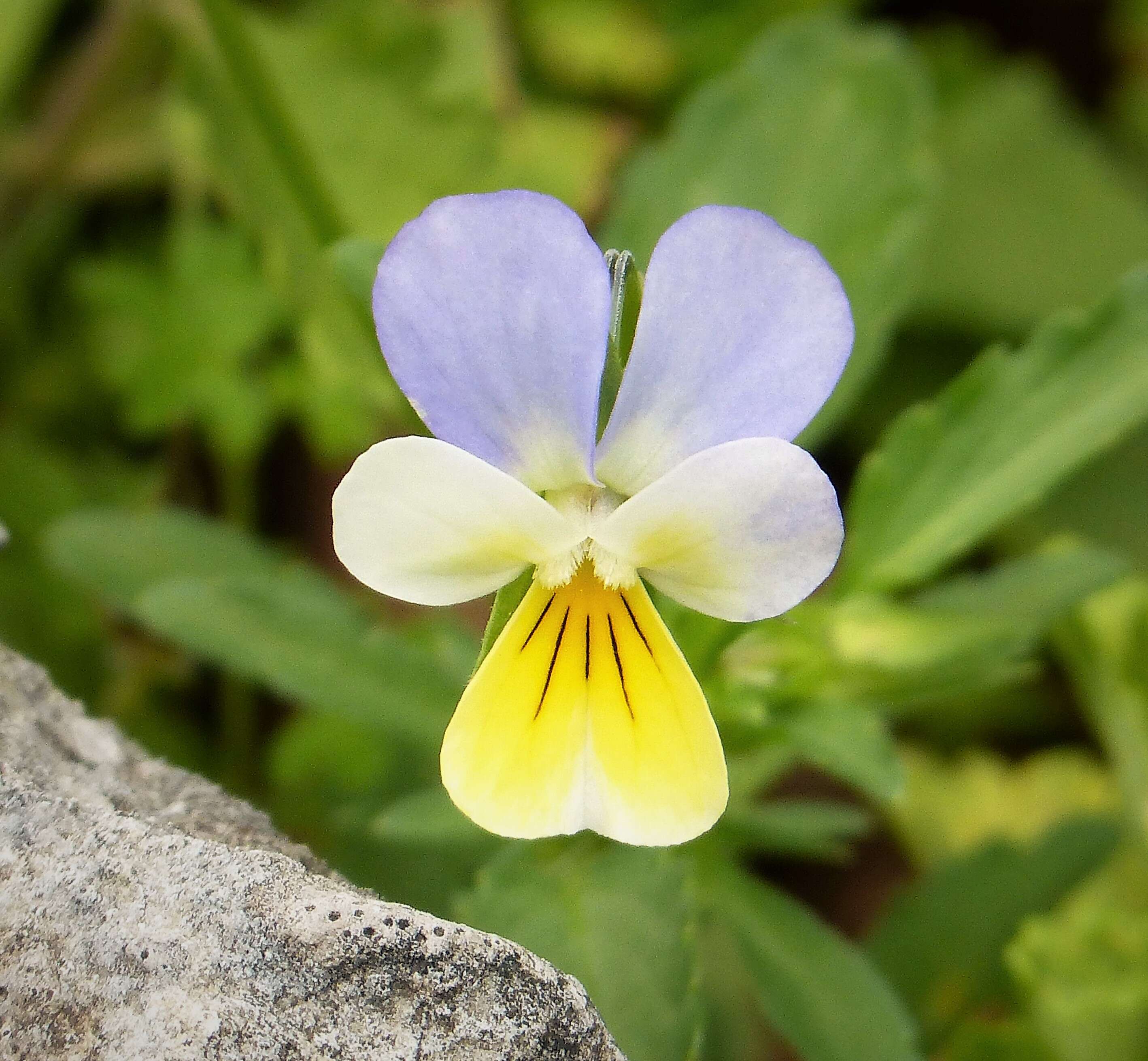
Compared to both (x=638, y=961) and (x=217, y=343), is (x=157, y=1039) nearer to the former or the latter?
(x=638, y=961)

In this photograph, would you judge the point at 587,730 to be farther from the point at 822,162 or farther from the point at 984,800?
the point at 984,800

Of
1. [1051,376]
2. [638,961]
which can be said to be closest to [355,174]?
[1051,376]

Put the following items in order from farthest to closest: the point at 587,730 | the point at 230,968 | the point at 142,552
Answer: the point at 142,552, the point at 587,730, the point at 230,968

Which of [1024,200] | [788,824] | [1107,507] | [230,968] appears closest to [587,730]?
[230,968]

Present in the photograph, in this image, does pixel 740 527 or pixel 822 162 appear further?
→ pixel 822 162

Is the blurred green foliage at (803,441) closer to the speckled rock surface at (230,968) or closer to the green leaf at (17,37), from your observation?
the green leaf at (17,37)

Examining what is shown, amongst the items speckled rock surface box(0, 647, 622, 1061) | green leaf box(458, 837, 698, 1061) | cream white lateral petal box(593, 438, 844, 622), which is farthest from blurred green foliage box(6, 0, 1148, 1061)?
speckled rock surface box(0, 647, 622, 1061)

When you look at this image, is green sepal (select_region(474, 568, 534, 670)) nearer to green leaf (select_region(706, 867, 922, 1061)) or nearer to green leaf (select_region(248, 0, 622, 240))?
green leaf (select_region(706, 867, 922, 1061))
